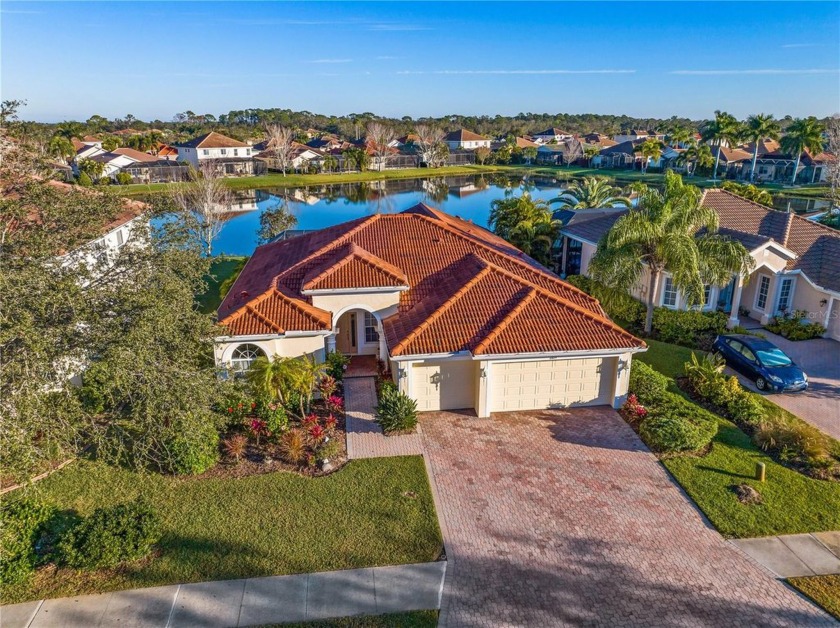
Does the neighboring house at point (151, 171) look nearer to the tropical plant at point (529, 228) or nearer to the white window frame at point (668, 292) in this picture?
the tropical plant at point (529, 228)

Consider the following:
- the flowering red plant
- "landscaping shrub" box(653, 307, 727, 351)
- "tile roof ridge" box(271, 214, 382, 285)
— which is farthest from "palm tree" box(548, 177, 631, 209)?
the flowering red plant

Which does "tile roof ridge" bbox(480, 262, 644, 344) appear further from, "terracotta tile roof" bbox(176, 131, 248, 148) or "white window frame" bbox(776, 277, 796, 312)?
"terracotta tile roof" bbox(176, 131, 248, 148)

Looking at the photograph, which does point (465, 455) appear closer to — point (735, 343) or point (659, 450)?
point (659, 450)

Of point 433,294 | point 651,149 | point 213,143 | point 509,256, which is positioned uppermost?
point 651,149

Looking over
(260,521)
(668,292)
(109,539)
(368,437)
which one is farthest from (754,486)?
(109,539)

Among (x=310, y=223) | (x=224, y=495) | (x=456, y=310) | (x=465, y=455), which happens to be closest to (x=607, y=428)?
(x=465, y=455)

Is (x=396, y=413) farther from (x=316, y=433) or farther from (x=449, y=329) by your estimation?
(x=449, y=329)
